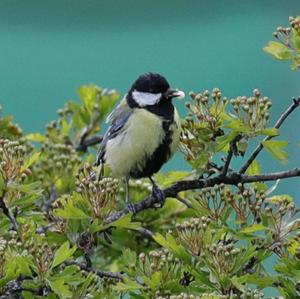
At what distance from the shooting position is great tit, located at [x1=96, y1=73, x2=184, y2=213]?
3246 millimetres

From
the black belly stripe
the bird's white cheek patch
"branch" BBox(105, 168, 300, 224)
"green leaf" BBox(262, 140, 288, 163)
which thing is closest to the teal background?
the bird's white cheek patch

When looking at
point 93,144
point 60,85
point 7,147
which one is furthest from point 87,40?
point 7,147

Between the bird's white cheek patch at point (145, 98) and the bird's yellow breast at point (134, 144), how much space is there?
0.18ft

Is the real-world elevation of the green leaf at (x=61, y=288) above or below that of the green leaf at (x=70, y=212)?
below

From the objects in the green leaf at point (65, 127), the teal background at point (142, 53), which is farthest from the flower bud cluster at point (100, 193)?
the teal background at point (142, 53)

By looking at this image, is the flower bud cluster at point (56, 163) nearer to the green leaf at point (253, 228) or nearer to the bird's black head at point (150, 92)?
the bird's black head at point (150, 92)

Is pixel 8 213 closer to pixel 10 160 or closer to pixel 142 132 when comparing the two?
pixel 10 160

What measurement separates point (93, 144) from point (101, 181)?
1384 mm

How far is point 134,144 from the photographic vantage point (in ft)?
11.0

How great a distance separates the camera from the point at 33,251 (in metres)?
2.25

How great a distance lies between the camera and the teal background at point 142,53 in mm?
5316

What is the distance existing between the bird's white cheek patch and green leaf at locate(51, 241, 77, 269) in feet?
4.12

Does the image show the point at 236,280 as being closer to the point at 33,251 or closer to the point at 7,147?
the point at 33,251

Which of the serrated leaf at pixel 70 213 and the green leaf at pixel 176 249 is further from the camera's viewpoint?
the serrated leaf at pixel 70 213
